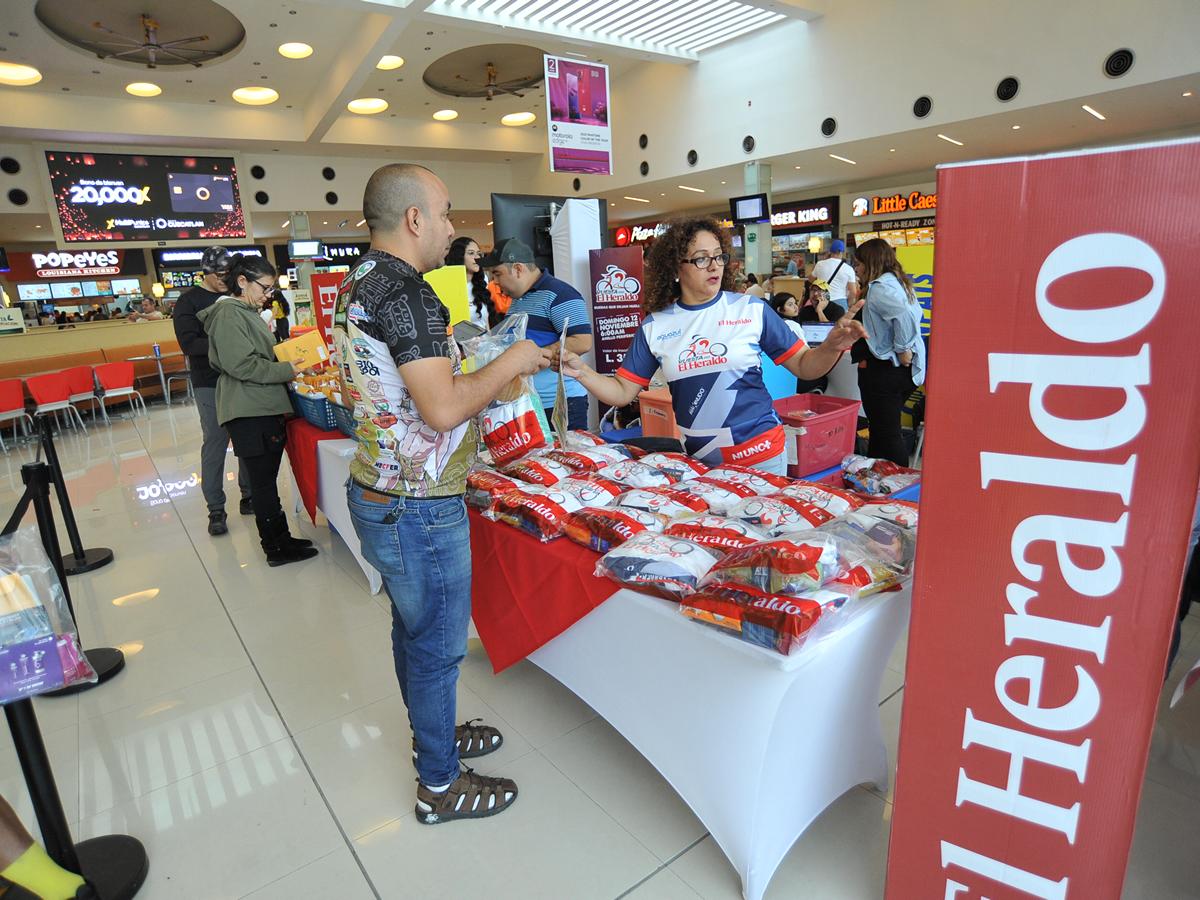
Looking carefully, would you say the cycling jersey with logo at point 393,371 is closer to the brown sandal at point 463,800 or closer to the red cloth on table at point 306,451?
the brown sandal at point 463,800

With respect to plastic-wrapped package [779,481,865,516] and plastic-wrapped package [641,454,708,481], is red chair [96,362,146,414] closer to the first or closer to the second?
plastic-wrapped package [641,454,708,481]

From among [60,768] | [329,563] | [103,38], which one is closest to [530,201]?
[329,563]

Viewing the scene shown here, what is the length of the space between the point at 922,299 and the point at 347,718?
199 inches

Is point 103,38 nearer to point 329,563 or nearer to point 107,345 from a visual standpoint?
point 107,345

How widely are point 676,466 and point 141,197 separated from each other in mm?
14377

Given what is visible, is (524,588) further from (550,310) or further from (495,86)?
(495,86)

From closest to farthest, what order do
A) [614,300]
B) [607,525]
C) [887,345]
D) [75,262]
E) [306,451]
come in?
[607,525]
[306,451]
[887,345]
[614,300]
[75,262]

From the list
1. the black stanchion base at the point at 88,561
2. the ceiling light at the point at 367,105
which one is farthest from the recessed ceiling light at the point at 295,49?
the black stanchion base at the point at 88,561

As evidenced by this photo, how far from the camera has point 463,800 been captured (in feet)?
6.37

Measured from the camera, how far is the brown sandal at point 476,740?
7.23 ft

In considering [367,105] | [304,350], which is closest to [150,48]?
[367,105]

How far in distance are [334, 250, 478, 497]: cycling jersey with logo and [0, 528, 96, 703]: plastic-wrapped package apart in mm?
668

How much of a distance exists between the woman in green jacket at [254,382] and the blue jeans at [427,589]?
2.29 meters

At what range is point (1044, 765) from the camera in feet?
3.94
